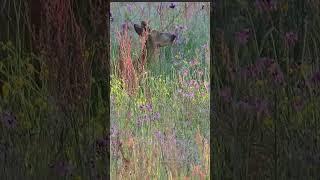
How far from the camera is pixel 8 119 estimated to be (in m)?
3.05

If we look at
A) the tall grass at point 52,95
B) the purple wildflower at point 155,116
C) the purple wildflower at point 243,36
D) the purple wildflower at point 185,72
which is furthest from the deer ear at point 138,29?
the purple wildflower at point 243,36

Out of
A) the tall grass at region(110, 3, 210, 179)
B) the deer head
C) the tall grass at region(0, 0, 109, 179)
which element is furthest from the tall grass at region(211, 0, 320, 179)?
the deer head

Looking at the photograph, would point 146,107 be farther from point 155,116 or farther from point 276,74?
point 276,74

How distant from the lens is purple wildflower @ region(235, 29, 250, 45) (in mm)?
3053

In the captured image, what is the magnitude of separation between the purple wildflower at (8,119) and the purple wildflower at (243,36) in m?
1.24

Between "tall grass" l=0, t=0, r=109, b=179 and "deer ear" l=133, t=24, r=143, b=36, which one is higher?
"deer ear" l=133, t=24, r=143, b=36

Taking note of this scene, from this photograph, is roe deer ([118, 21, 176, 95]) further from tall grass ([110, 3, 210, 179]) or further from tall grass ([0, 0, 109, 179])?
tall grass ([0, 0, 109, 179])

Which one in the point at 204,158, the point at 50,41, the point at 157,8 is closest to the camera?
the point at 50,41

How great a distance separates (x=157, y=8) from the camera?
3.90 m

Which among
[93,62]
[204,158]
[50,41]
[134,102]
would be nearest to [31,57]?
[50,41]

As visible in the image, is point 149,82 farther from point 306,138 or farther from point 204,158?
point 306,138

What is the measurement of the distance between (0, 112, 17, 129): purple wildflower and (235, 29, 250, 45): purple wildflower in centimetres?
124

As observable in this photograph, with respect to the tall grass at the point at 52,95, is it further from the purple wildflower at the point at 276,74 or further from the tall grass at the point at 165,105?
the purple wildflower at the point at 276,74

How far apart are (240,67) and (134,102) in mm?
966
